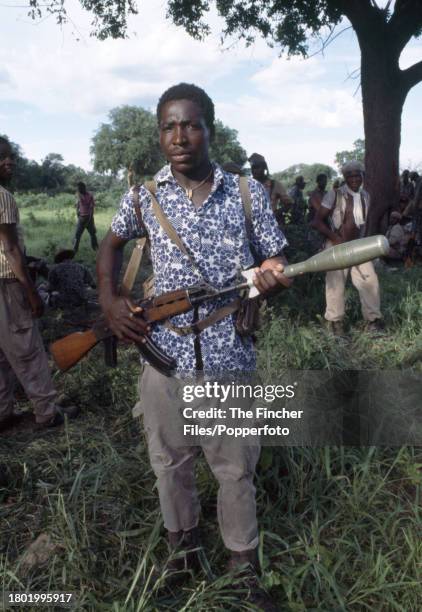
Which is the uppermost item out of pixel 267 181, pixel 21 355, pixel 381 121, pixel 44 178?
pixel 44 178

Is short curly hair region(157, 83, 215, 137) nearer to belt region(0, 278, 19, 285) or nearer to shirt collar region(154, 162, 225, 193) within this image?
shirt collar region(154, 162, 225, 193)

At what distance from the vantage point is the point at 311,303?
5.72 meters

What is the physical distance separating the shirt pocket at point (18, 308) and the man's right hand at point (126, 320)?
1.59 meters

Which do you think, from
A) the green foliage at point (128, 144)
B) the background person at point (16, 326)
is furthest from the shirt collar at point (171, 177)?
the green foliage at point (128, 144)

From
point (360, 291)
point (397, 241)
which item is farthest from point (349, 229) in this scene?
point (397, 241)

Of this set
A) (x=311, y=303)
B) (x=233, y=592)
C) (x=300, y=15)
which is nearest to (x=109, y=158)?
(x=300, y=15)

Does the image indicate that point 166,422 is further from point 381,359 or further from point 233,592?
point 381,359

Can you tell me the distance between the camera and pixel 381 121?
923 cm

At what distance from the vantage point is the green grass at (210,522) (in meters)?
2.13

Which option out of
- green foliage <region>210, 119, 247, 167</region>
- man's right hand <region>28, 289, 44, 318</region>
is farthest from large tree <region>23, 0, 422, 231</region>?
green foliage <region>210, 119, 247, 167</region>

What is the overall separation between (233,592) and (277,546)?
1.20 feet

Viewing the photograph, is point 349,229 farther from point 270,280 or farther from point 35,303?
point 270,280

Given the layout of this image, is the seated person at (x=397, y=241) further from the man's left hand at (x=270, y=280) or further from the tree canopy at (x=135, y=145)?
the tree canopy at (x=135, y=145)

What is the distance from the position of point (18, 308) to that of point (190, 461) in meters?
1.86
